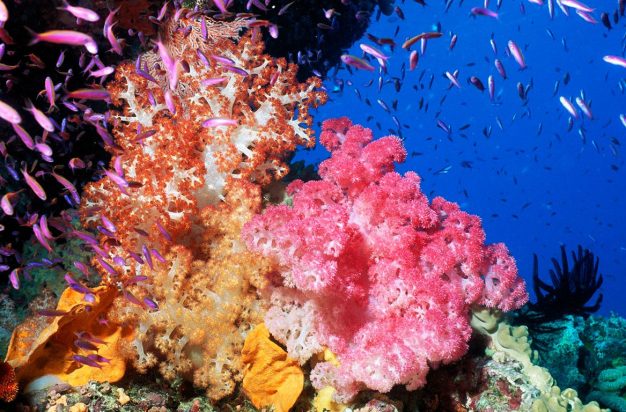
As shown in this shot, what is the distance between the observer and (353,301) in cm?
372

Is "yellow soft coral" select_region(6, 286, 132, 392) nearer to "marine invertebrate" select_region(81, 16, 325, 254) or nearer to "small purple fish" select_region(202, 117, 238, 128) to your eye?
"marine invertebrate" select_region(81, 16, 325, 254)

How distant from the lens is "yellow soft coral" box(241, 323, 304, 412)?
3.60m

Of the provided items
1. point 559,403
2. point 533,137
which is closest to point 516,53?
point 559,403

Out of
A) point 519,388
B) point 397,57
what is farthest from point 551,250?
point 519,388

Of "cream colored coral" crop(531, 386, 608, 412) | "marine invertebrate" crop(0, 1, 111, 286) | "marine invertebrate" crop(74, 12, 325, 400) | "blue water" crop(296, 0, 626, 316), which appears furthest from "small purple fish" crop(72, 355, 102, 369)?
"blue water" crop(296, 0, 626, 316)

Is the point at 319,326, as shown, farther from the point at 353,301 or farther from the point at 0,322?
the point at 0,322

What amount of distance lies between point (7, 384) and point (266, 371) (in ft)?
6.62

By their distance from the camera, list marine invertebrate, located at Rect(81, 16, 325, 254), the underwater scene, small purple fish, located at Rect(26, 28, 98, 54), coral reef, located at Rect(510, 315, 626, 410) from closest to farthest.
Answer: small purple fish, located at Rect(26, 28, 98, 54) < the underwater scene < marine invertebrate, located at Rect(81, 16, 325, 254) < coral reef, located at Rect(510, 315, 626, 410)

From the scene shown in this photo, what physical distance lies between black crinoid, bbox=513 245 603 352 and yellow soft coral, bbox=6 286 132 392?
17.3 feet

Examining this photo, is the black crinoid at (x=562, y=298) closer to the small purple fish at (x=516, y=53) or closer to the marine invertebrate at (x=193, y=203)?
the small purple fish at (x=516, y=53)

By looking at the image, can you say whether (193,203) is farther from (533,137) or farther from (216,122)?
(533,137)

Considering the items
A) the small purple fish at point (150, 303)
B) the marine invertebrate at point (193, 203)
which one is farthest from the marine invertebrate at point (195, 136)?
the small purple fish at point (150, 303)

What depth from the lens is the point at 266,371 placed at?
11.9 feet

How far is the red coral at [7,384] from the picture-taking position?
10.2ft
